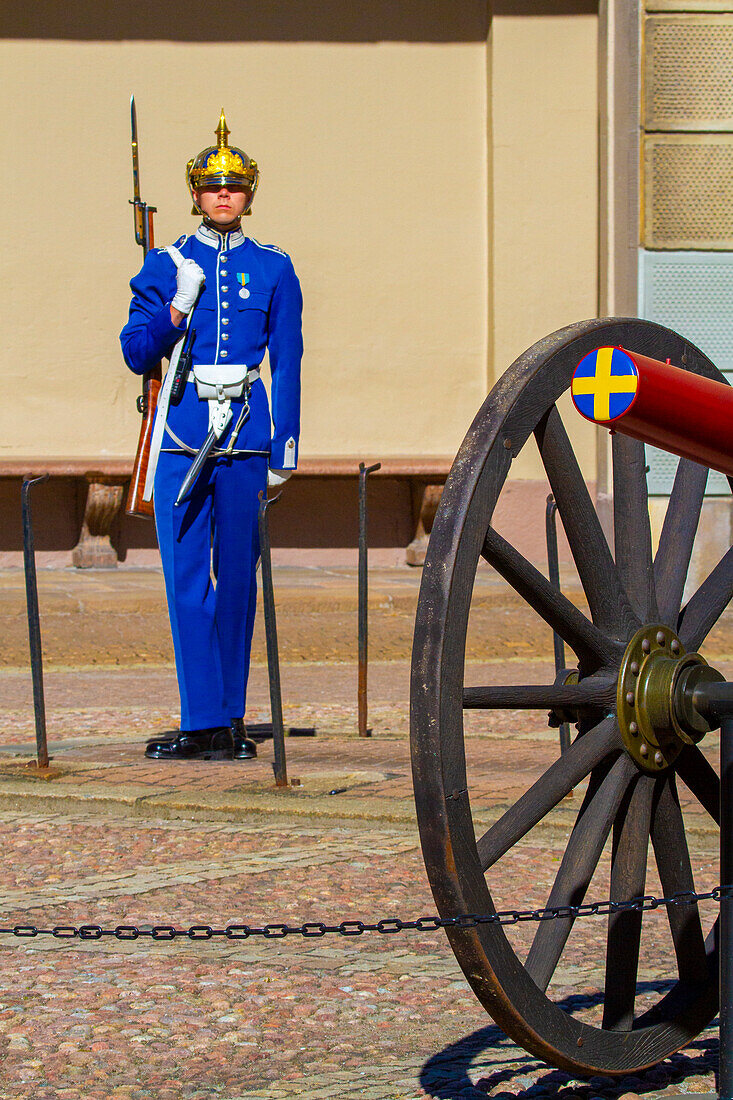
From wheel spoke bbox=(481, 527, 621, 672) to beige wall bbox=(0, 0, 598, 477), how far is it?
869cm

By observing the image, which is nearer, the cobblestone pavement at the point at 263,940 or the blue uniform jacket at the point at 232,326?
the cobblestone pavement at the point at 263,940

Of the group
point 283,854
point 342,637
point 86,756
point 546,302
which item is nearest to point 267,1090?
point 283,854

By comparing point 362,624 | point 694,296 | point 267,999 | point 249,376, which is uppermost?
point 694,296

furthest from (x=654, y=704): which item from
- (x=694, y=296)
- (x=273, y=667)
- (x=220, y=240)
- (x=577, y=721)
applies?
(x=694, y=296)

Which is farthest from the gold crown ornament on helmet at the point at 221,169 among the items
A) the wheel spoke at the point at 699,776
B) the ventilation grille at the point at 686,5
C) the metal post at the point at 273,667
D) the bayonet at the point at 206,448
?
the ventilation grille at the point at 686,5

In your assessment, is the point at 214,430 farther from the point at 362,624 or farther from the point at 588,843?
the point at 588,843

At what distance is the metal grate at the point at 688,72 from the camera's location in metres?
10.6

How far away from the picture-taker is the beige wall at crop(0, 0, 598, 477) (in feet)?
37.1

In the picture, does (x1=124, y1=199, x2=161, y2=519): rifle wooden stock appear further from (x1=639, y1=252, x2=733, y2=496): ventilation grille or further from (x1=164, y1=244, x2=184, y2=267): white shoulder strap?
(x1=639, y1=252, x2=733, y2=496): ventilation grille

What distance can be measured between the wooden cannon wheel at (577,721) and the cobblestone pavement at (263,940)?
234 millimetres

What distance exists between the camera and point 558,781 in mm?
2490

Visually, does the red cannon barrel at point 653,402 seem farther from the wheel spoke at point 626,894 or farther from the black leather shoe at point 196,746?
the black leather shoe at point 196,746

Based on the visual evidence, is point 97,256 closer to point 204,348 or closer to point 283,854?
point 204,348

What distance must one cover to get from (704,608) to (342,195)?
902 centimetres
